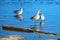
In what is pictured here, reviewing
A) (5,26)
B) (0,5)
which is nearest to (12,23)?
(5,26)

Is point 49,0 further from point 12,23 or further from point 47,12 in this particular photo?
point 12,23

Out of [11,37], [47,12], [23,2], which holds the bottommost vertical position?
[11,37]

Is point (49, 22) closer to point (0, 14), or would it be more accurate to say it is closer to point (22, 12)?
point (22, 12)

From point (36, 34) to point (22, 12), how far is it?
11.3 inches

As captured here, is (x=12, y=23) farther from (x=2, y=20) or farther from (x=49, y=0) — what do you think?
(x=49, y=0)

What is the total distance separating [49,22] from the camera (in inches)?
81.6

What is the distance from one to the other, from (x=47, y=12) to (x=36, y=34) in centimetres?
27

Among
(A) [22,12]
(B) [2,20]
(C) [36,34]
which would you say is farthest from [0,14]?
(C) [36,34]

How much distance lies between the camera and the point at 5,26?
2.04m

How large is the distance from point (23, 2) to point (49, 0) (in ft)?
0.95

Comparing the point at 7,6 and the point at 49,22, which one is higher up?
the point at 7,6

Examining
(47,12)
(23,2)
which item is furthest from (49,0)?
(23,2)

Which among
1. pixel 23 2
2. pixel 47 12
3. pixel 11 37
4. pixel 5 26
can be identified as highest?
pixel 23 2

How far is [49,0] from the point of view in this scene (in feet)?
6.78
